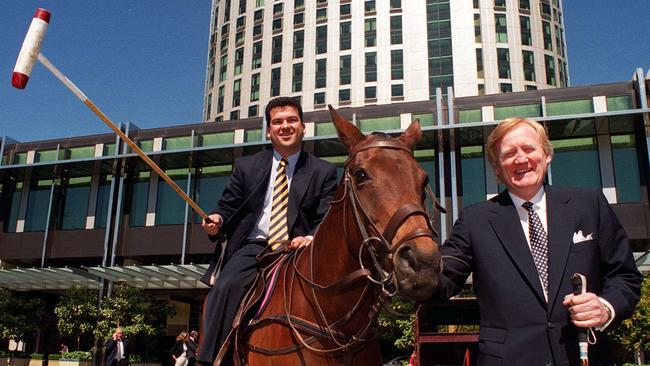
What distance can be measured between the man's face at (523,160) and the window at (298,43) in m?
59.7

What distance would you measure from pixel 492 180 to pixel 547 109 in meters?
4.58

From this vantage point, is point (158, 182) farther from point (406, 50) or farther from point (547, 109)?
point (406, 50)

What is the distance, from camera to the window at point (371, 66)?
57.6 metres

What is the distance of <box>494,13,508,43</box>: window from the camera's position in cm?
5641

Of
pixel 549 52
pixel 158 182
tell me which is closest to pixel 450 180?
pixel 158 182

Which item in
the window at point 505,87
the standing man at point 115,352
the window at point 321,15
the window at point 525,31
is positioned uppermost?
the window at point 321,15

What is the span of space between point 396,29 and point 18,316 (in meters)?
44.1

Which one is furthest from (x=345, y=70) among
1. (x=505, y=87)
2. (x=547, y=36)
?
(x=547, y=36)

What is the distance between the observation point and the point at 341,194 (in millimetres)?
3404

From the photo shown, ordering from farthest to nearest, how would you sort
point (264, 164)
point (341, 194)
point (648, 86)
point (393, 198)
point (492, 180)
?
point (492, 180) < point (648, 86) < point (264, 164) < point (341, 194) < point (393, 198)

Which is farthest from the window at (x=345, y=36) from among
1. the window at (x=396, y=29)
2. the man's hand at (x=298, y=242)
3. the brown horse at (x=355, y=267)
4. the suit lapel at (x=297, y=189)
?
the brown horse at (x=355, y=267)

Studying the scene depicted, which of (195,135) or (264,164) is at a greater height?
(195,135)

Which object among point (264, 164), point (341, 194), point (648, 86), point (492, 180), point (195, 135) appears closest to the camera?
point (341, 194)

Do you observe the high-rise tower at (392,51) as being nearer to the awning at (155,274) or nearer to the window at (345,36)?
the window at (345,36)
